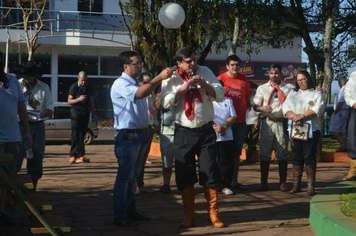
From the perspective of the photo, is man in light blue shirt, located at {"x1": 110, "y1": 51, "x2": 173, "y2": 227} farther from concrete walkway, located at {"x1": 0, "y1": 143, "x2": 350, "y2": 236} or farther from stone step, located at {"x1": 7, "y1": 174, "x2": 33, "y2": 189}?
stone step, located at {"x1": 7, "y1": 174, "x2": 33, "y2": 189}

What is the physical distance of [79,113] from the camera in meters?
11.8

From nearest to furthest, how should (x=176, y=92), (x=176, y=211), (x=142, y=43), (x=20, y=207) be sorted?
1. (x=20, y=207)
2. (x=176, y=92)
3. (x=176, y=211)
4. (x=142, y=43)

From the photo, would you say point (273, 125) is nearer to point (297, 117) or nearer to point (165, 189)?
point (297, 117)

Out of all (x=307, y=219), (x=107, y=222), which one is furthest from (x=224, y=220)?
(x=107, y=222)

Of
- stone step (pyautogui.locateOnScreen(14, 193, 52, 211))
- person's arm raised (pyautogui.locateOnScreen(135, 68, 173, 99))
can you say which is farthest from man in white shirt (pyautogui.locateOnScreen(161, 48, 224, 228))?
stone step (pyautogui.locateOnScreen(14, 193, 52, 211))

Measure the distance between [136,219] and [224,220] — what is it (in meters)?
1.05

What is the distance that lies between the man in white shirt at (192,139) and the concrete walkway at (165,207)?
13.0 inches

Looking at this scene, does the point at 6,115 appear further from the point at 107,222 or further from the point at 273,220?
the point at 273,220

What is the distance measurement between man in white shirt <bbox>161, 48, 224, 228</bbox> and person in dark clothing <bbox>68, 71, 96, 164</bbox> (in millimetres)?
6243

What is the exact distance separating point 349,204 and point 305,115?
211 centimetres

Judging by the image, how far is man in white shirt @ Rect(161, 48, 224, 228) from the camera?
575 centimetres

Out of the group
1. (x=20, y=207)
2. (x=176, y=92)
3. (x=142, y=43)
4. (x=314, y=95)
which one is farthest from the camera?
(x=142, y=43)

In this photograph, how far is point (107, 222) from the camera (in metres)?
5.93

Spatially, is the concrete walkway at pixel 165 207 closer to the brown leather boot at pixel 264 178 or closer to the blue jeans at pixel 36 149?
the brown leather boot at pixel 264 178
